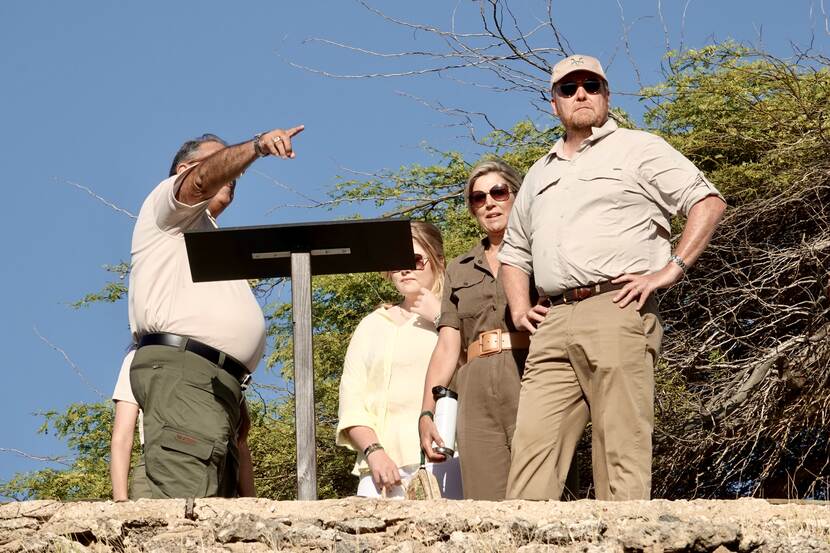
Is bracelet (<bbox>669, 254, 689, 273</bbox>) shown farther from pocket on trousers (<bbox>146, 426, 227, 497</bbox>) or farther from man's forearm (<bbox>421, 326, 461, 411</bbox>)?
pocket on trousers (<bbox>146, 426, 227, 497</bbox>)

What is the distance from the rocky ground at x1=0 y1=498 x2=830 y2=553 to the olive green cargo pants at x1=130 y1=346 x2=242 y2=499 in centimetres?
75

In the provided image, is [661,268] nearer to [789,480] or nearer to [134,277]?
[134,277]

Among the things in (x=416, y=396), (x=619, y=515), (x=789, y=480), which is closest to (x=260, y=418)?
(x=789, y=480)

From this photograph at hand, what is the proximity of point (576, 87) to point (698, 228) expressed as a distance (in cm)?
85

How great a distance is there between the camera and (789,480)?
9094 mm

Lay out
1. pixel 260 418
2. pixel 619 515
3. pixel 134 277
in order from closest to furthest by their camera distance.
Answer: pixel 619 515, pixel 134 277, pixel 260 418

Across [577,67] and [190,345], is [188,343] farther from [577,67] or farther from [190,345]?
[577,67]

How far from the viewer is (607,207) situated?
559cm

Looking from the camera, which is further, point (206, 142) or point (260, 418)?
point (260, 418)

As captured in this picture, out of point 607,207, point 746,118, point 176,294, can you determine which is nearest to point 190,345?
point 176,294

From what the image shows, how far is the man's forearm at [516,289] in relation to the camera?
19.0ft

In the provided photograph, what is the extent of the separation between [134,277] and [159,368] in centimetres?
50

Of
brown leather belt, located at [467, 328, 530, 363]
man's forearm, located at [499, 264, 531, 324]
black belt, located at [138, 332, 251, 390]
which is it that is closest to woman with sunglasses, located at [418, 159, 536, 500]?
brown leather belt, located at [467, 328, 530, 363]

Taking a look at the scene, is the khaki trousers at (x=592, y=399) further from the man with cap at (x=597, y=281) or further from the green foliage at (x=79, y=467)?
the green foliage at (x=79, y=467)
